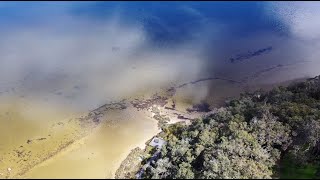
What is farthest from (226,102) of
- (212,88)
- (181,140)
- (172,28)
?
(172,28)

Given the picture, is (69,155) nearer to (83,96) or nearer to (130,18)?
(83,96)

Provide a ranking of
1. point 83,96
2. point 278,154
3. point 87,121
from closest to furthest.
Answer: point 278,154 → point 87,121 → point 83,96

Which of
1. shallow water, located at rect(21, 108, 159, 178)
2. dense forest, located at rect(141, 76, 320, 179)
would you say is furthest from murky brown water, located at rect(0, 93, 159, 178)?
dense forest, located at rect(141, 76, 320, 179)

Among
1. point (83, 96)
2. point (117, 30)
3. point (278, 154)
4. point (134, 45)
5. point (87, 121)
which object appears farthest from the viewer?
point (117, 30)

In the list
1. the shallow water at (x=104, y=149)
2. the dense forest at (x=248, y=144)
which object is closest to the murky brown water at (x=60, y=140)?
the shallow water at (x=104, y=149)

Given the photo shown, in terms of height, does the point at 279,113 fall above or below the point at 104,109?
above

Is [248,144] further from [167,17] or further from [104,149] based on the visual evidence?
[167,17]

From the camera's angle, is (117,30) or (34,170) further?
(117,30)

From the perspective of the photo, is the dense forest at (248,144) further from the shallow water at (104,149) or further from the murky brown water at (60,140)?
the murky brown water at (60,140)
